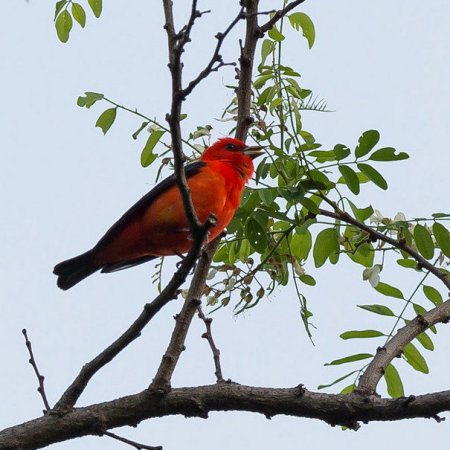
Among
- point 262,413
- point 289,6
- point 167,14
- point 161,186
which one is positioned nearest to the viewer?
point 167,14

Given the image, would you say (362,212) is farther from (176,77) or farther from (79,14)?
(79,14)

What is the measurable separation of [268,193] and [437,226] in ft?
3.03

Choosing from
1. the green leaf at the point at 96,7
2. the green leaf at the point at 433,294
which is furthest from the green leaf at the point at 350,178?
the green leaf at the point at 96,7

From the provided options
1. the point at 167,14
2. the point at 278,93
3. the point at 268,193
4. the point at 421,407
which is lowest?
the point at 421,407

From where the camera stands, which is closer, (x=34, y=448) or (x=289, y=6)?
(x=34, y=448)

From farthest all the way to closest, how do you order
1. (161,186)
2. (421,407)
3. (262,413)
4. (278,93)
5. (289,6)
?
1. (161,186)
2. (278,93)
3. (289,6)
4. (262,413)
5. (421,407)

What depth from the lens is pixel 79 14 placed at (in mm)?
4789

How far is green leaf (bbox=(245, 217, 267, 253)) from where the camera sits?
4188 millimetres

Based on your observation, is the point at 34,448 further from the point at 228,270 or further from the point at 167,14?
the point at 167,14

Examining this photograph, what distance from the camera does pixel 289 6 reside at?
3.99m

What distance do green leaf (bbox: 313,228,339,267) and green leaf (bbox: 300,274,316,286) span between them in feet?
0.48

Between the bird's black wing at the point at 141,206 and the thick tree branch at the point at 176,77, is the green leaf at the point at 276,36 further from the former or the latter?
the thick tree branch at the point at 176,77

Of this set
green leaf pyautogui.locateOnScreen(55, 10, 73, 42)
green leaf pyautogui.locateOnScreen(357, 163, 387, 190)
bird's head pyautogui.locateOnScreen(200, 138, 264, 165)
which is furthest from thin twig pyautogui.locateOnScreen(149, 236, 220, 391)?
green leaf pyautogui.locateOnScreen(55, 10, 73, 42)

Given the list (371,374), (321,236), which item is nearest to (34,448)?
(371,374)
